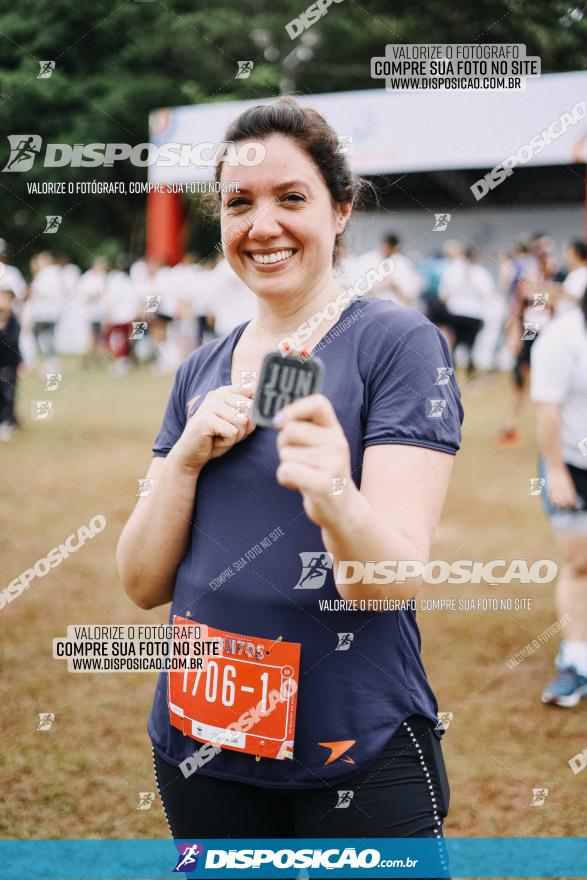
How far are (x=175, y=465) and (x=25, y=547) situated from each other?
4.21 m

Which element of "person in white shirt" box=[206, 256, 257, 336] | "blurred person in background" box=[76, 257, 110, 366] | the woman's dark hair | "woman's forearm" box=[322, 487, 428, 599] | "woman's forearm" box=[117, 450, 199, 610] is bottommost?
"woman's forearm" box=[322, 487, 428, 599]

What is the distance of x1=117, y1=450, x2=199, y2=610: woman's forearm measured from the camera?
1.36 meters

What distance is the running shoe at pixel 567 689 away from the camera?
343 cm

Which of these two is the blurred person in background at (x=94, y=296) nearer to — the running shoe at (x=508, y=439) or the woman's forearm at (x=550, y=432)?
the running shoe at (x=508, y=439)

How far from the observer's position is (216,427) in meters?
1.26

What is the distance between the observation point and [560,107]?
7.24 m

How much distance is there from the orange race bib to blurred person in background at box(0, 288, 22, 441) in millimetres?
7003

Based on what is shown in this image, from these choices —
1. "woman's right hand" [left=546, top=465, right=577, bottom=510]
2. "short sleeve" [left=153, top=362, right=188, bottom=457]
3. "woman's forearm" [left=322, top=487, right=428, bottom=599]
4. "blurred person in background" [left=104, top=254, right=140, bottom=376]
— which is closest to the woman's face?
"short sleeve" [left=153, top=362, right=188, bottom=457]

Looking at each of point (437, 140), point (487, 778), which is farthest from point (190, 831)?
point (437, 140)

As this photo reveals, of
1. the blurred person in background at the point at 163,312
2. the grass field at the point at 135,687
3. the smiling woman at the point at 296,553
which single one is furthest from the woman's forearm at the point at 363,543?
the blurred person in background at the point at 163,312

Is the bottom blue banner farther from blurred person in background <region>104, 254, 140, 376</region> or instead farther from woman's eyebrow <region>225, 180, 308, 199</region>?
blurred person in background <region>104, 254, 140, 376</region>

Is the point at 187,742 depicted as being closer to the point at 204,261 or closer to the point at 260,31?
the point at 260,31

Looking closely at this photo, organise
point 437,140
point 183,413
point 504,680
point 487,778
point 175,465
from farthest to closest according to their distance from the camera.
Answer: point 437,140 < point 504,680 < point 487,778 < point 183,413 < point 175,465

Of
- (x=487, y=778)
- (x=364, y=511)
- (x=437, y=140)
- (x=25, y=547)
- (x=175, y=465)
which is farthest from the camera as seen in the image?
(x=437, y=140)
